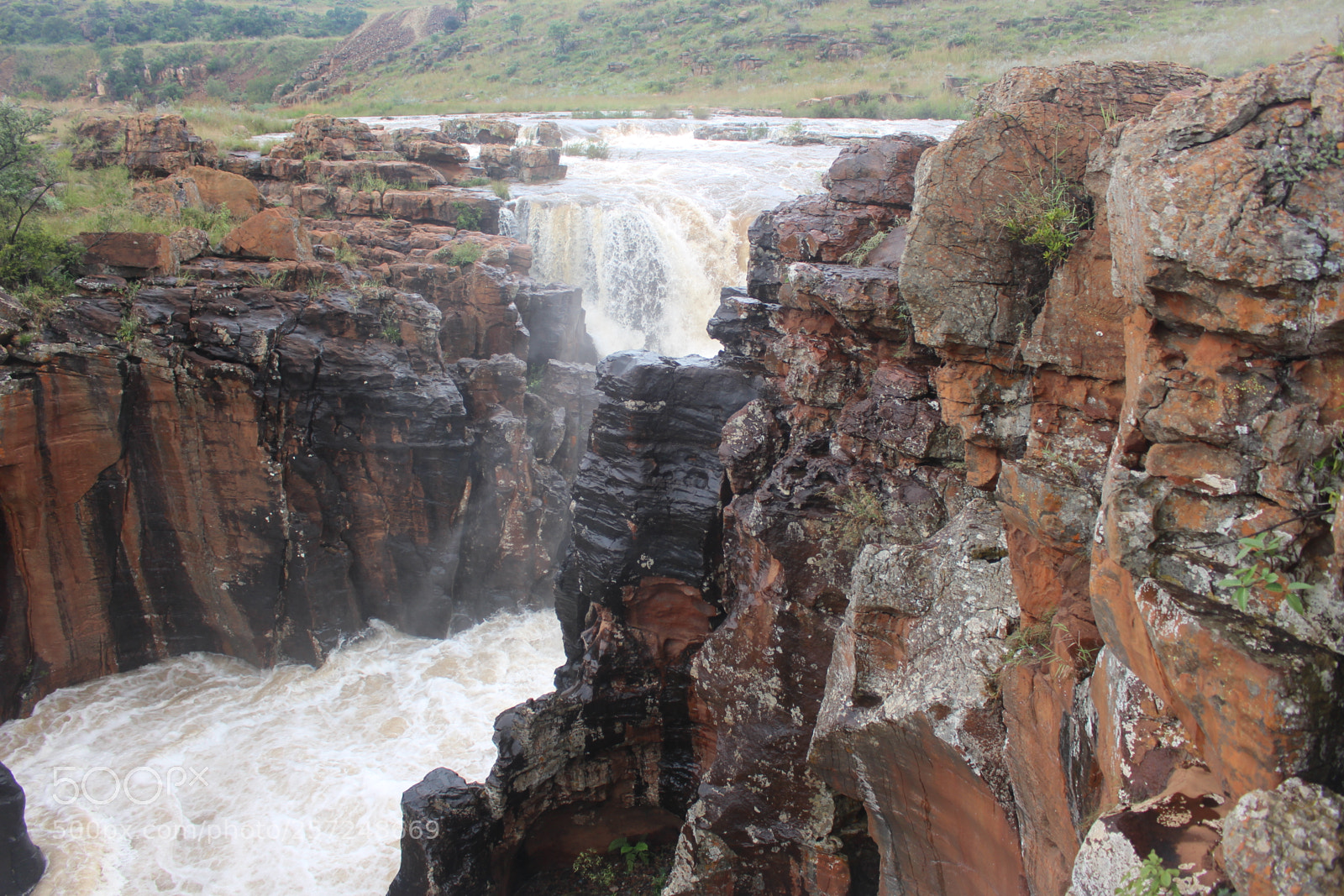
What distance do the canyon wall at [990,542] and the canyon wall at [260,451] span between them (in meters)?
4.27

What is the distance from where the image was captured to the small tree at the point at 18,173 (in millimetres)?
13367

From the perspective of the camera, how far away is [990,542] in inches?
222

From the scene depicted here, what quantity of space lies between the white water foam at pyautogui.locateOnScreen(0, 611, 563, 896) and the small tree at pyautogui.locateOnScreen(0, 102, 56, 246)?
745 cm

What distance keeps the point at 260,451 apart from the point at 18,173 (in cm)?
697

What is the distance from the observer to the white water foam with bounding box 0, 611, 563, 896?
396 inches

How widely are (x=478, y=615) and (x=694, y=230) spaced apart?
11282mm

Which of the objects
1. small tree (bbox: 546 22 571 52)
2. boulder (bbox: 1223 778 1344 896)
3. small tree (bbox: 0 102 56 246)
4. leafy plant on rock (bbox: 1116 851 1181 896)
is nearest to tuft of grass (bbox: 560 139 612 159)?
small tree (bbox: 0 102 56 246)

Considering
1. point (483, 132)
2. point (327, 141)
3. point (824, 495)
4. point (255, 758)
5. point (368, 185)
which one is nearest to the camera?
point (824, 495)

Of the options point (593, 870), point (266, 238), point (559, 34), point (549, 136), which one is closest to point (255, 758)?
point (593, 870)

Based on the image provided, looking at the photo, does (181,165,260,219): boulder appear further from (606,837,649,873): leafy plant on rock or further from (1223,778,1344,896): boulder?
(1223,778,1344,896): boulder

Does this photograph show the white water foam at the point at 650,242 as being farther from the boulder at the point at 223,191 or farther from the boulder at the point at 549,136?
the boulder at the point at 223,191

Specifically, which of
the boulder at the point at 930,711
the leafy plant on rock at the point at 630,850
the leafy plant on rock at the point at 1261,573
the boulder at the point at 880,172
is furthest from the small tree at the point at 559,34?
the leafy plant on rock at the point at 1261,573

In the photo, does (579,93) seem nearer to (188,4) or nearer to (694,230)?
(694,230)

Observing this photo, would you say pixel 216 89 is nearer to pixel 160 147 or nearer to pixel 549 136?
pixel 549 136
